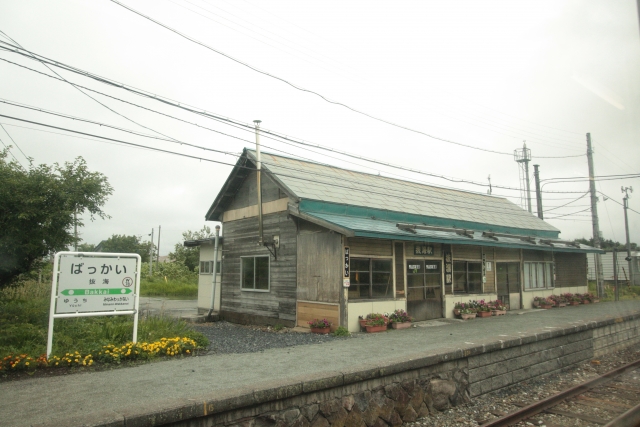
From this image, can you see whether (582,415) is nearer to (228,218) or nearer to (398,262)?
(398,262)

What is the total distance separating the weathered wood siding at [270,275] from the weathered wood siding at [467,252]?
242 inches

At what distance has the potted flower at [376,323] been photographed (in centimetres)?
1202

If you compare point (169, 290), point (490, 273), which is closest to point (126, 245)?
point (169, 290)

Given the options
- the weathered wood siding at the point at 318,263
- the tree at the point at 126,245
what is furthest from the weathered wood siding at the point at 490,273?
the tree at the point at 126,245

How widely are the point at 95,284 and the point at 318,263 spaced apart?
19.7 ft

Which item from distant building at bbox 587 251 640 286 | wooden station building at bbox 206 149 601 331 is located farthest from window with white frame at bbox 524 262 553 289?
distant building at bbox 587 251 640 286

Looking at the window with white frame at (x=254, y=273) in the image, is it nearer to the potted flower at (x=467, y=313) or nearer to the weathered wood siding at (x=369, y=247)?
the weathered wood siding at (x=369, y=247)

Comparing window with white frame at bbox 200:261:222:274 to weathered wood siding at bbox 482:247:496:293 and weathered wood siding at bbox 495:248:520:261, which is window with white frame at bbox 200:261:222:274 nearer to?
weathered wood siding at bbox 482:247:496:293

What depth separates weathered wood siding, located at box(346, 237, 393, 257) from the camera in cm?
1241

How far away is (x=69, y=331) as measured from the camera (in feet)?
29.3

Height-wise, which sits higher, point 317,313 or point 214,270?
point 214,270

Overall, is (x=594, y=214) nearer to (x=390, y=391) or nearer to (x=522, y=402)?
(x=522, y=402)

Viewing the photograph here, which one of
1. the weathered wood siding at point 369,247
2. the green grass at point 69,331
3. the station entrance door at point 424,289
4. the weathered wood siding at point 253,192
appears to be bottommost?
the green grass at point 69,331

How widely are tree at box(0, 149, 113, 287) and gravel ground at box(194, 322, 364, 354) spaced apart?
4.80 meters
